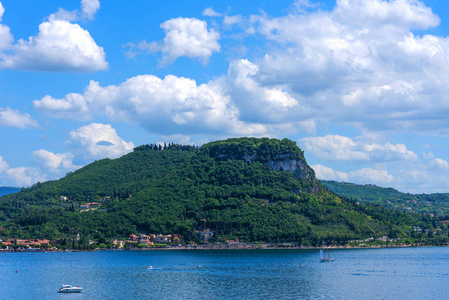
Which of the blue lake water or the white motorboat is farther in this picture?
the white motorboat

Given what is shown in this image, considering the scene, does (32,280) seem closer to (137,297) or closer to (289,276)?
(137,297)

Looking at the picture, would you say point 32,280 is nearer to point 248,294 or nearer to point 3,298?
point 3,298

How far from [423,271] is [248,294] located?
52.2 m

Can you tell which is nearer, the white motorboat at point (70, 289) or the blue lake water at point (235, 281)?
the blue lake water at point (235, 281)

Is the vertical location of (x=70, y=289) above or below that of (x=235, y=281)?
above

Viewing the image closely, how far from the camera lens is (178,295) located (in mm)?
80750

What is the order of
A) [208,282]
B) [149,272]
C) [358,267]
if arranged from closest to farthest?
[208,282]
[149,272]
[358,267]

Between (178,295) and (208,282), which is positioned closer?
(178,295)

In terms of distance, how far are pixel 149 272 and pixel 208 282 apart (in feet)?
72.5

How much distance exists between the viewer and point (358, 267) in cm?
12612

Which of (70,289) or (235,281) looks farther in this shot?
(235,281)

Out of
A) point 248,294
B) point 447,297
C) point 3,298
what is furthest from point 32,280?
point 447,297


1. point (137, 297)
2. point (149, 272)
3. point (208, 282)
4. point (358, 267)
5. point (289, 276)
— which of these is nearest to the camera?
point (137, 297)

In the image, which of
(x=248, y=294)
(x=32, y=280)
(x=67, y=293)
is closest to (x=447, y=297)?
(x=248, y=294)
